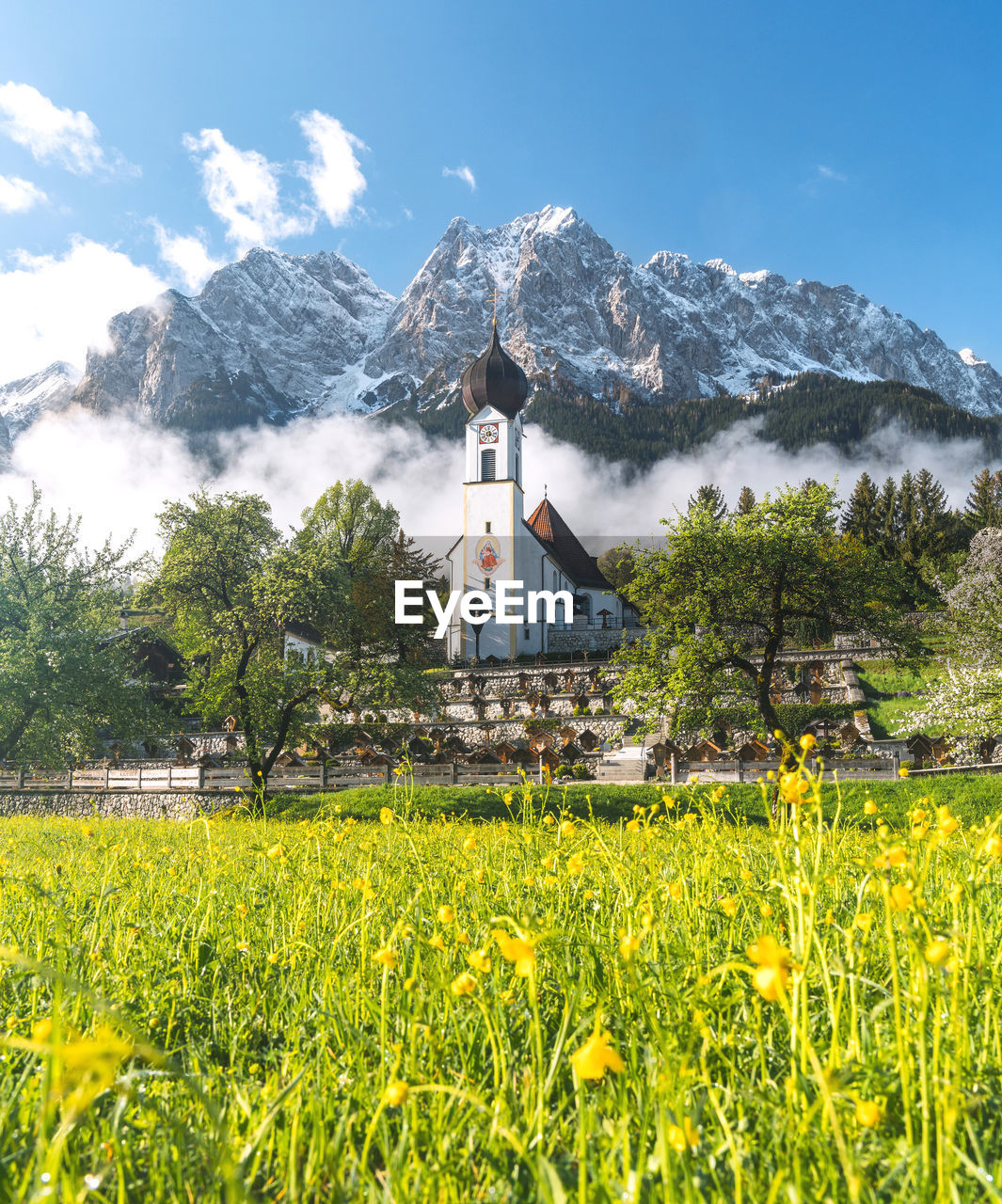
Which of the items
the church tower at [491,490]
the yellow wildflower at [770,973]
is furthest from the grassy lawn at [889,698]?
the yellow wildflower at [770,973]

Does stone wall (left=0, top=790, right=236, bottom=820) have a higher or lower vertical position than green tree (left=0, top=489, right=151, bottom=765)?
lower

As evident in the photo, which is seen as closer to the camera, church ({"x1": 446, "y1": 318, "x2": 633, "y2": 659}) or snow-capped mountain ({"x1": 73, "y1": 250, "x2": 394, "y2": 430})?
church ({"x1": 446, "y1": 318, "x2": 633, "y2": 659})

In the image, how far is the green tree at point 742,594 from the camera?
15703mm

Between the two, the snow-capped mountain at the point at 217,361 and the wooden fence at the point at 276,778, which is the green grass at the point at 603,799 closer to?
the wooden fence at the point at 276,778

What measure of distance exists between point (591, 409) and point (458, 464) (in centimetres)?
2660

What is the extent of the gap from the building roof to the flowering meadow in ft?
193

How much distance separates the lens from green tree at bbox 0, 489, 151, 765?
17609 mm

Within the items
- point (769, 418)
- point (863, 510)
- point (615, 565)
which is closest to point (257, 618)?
point (615, 565)

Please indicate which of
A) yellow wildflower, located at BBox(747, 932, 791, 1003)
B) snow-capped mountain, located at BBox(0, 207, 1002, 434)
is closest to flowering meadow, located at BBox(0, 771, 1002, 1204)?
yellow wildflower, located at BBox(747, 932, 791, 1003)

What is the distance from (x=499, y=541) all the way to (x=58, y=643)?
38700 mm

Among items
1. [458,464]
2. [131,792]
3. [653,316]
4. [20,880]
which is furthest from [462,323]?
[20,880]

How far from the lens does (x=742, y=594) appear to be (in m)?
16.5

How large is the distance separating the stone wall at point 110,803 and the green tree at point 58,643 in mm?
2629

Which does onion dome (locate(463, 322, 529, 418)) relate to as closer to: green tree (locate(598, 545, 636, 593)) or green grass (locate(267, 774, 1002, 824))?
green tree (locate(598, 545, 636, 593))
